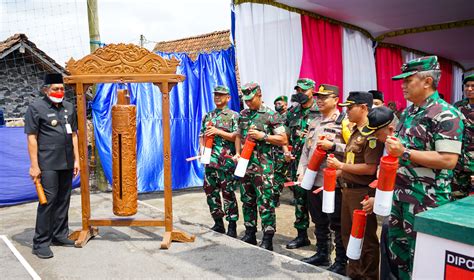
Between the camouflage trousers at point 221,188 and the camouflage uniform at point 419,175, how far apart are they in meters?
2.05

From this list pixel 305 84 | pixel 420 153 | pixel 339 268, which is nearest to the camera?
pixel 420 153

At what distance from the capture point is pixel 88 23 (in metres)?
6.65

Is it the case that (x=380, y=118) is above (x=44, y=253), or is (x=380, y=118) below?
above

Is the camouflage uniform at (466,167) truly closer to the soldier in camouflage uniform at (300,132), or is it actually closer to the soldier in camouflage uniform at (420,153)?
the soldier in camouflage uniform at (300,132)

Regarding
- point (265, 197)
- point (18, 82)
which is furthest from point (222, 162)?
point (18, 82)

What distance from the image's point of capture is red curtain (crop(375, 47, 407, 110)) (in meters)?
7.49

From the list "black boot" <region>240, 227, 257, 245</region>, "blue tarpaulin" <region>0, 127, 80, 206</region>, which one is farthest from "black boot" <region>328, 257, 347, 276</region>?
"blue tarpaulin" <region>0, 127, 80, 206</region>

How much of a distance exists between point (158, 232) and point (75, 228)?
983 millimetres

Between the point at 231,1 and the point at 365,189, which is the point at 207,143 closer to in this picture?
the point at 365,189

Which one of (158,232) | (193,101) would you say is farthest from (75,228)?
(193,101)

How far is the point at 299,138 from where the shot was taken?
4.69m

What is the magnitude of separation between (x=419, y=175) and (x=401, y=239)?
43cm

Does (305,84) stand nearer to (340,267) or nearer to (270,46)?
(270,46)

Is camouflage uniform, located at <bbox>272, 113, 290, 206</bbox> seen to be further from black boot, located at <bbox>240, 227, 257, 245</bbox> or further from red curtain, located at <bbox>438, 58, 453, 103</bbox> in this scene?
red curtain, located at <bbox>438, 58, 453, 103</bbox>
